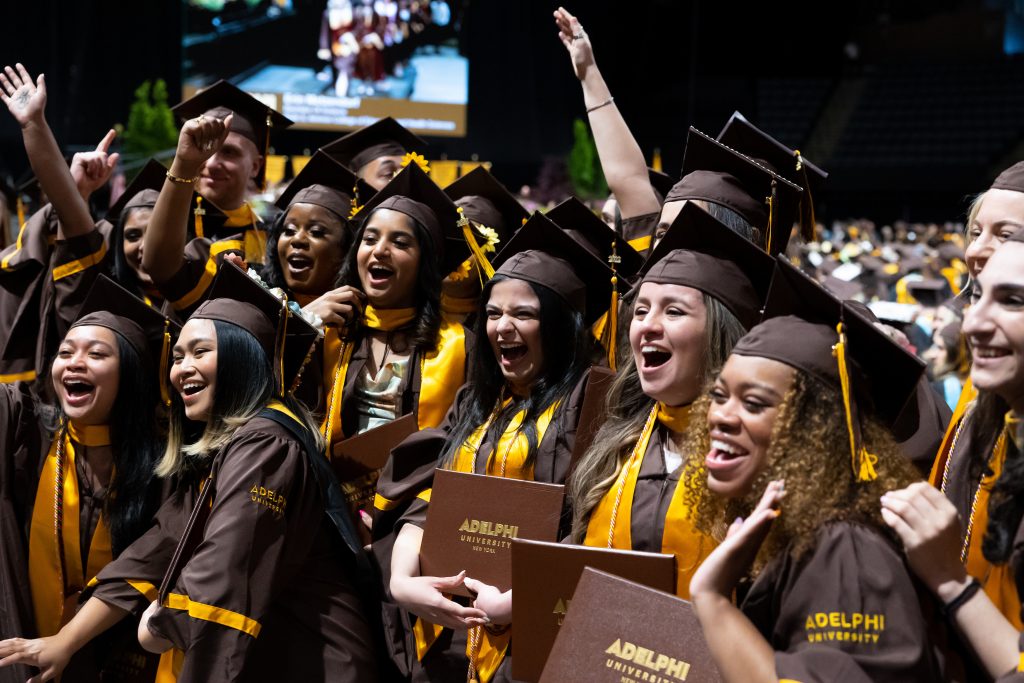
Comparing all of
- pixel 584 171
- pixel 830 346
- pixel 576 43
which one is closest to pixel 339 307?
pixel 576 43

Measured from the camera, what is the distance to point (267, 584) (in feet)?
10.4

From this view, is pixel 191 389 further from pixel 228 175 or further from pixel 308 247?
pixel 228 175

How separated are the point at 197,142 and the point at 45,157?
58 cm

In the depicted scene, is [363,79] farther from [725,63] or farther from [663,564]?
[663,564]

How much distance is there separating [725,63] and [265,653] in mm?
28799

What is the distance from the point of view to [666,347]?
2703 millimetres

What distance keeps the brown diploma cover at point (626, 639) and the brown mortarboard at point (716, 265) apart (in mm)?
826

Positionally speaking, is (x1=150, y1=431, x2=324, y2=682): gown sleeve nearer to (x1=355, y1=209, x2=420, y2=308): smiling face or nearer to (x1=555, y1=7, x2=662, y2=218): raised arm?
(x1=355, y1=209, x2=420, y2=308): smiling face

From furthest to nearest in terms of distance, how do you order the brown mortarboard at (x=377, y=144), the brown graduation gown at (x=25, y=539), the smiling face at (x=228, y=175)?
the brown mortarboard at (x=377, y=144) < the smiling face at (x=228, y=175) < the brown graduation gown at (x=25, y=539)

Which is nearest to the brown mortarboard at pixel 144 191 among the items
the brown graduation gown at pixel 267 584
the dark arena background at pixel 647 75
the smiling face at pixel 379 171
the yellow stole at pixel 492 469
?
the smiling face at pixel 379 171

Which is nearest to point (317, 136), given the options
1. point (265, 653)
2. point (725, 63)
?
point (725, 63)

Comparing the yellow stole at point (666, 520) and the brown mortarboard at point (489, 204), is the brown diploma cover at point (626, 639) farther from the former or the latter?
the brown mortarboard at point (489, 204)

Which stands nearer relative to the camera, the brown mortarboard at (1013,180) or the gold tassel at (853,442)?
the gold tassel at (853,442)

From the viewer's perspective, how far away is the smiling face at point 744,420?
220cm
